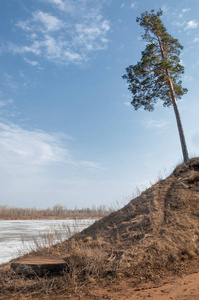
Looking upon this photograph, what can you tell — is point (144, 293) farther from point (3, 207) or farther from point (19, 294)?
point (3, 207)

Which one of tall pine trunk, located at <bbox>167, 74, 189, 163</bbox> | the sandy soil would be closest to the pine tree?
tall pine trunk, located at <bbox>167, 74, 189, 163</bbox>

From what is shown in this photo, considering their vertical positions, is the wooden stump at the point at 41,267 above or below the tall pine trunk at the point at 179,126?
below

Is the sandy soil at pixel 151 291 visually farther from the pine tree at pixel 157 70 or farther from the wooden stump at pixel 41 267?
the pine tree at pixel 157 70

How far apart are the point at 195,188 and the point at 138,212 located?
2103 millimetres

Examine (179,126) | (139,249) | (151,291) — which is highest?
(179,126)

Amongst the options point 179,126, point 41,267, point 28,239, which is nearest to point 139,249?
point 41,267

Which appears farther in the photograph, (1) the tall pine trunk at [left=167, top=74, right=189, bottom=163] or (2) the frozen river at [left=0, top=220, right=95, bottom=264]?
(1) the tall pine trunk at [left=167, top=74, right=189, bottom=163]

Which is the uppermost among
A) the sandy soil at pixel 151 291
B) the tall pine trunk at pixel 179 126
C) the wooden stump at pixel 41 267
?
the tall pine trunk at pixel 179 126

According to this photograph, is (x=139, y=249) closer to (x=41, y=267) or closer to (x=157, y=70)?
(x=41, y=267)

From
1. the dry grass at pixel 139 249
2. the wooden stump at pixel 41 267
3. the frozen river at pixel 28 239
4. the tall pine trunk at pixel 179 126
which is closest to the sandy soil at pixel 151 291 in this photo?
the dry grass at pixel 139 249

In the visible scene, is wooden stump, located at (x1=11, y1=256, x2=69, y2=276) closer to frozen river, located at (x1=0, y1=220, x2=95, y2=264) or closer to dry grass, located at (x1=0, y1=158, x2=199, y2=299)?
dry grass, located at (x1=0, y1=158, x2=199, y2=299)

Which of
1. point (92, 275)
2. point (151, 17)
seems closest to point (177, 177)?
point (92, 275)

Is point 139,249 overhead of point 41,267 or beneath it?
overhead

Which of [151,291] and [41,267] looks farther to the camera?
[41,267]
